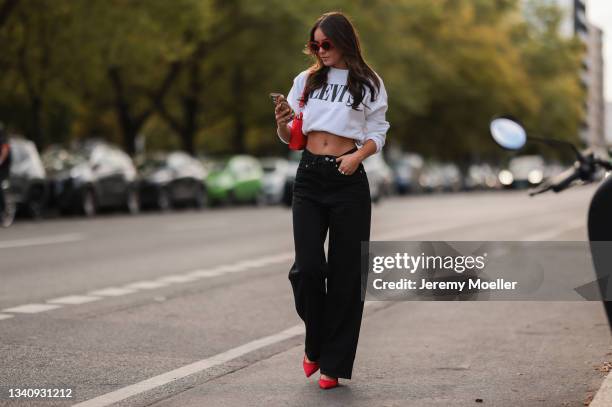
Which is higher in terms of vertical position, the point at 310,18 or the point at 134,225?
the point at 310,18

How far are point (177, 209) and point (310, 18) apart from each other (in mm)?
10632

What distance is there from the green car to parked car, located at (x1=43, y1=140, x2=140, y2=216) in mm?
6315

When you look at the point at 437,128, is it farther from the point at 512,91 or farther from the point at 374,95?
the point at 374,95

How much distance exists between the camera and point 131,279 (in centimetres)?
1169

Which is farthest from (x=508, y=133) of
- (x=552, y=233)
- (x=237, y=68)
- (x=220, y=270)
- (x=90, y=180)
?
(x=237, y=68)

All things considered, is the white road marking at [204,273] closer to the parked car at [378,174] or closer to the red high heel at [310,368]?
the red high heel at [310,368]

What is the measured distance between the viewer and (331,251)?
5.94 metres

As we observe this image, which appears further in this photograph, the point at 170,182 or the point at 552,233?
the point at 170,182

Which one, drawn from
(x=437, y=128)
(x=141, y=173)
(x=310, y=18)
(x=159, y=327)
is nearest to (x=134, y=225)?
(x=141, y=173)

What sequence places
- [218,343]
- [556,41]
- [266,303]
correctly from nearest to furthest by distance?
[218,343], [266,303], [556,41]

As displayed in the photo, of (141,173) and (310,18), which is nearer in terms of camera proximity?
(141,173)

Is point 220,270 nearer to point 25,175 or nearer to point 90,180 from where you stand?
point 25,175

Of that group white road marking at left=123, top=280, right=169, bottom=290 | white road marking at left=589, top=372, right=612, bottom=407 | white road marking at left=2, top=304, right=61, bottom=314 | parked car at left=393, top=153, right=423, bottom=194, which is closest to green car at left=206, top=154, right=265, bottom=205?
parked car at left=393, top=153, right=423, bottom=194

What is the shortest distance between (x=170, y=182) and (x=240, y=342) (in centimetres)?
2393
